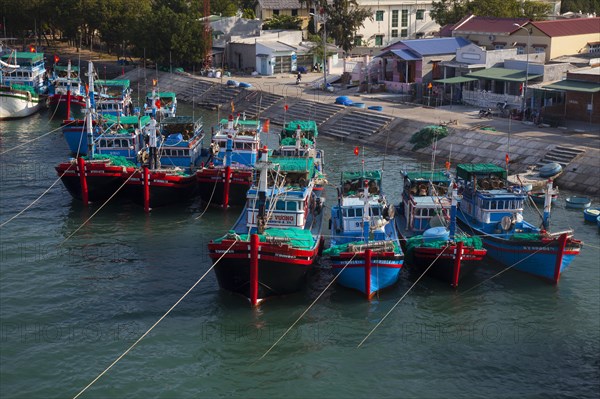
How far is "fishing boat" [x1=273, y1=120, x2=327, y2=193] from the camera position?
57.2 m

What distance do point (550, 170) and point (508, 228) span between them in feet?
57.9

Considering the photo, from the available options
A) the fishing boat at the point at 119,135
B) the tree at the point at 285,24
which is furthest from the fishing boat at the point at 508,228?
the tree at the point at 285,24

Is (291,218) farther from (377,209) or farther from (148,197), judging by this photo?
(148,197)

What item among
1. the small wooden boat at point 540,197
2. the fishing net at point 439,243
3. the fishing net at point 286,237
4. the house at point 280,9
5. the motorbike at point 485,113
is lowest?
the small wooden boat at point 540,197

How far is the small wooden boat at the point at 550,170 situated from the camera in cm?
A: 6266

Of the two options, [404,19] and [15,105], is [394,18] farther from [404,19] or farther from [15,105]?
[15,105]

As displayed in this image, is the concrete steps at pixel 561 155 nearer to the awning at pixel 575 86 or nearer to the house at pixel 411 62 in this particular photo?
the awning at pixel 575 86

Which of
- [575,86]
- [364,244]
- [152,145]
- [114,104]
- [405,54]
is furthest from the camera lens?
[405,54]

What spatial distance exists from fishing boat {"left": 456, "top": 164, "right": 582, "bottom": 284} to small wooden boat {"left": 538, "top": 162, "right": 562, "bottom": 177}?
1337cm

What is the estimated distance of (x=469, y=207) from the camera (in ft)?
165

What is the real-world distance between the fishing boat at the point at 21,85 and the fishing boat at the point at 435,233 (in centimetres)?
5816

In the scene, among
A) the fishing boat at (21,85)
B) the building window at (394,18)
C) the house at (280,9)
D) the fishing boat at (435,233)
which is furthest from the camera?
the house at (280,9)

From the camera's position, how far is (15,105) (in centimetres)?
9388

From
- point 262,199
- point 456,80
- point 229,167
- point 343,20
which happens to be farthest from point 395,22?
point 262,199
